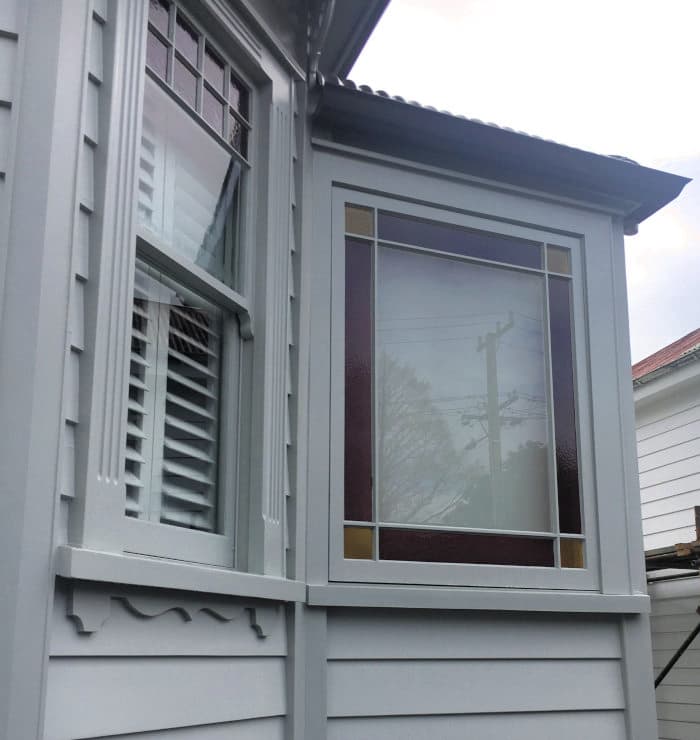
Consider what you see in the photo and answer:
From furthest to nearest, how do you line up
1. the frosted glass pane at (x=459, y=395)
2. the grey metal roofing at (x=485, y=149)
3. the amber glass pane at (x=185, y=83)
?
the grey metal roofing at (x=485, y=149), the frosted glass pane at (x=459, y=395), the amber glass pane at (x=185, y=83)

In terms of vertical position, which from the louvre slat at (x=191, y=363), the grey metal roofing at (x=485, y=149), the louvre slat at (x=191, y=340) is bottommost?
the louvre slat at (x=191, y=363)

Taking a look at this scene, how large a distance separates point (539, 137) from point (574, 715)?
Result: 2.65m

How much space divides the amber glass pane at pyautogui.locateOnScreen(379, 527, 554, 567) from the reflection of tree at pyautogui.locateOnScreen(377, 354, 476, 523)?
78 mm

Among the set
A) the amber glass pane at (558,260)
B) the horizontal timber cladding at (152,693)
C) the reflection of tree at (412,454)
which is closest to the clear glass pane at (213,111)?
the reflection of tree at (412,454)

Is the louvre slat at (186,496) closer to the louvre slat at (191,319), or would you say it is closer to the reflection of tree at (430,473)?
the louvre slat at (191,319)

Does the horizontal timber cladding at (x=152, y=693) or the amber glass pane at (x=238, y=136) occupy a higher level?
the amber glass pane at (x=238, y=136)

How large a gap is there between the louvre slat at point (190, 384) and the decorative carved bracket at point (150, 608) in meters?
0.68

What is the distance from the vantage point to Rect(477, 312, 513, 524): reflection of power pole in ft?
14.3

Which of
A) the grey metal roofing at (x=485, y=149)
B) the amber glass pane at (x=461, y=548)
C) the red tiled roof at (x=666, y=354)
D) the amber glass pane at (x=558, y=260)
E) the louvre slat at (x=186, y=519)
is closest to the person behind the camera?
the louvre slat at (x=186, y=519)

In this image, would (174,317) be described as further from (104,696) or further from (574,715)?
(574,715)

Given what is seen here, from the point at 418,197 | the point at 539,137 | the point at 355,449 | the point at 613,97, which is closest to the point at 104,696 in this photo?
the point at 355,449

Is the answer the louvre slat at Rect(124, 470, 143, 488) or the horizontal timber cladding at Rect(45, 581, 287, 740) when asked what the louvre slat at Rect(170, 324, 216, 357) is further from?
the horizontal timber cladding at Rect(45, 581, 287, 740)

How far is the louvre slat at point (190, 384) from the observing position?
3080mm

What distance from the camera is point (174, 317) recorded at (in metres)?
3.13
